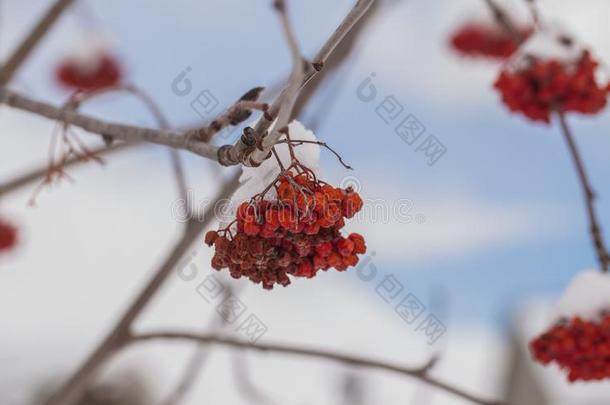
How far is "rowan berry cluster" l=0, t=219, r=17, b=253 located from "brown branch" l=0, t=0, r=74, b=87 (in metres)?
1.36

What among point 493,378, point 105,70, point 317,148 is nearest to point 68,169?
point 105,70

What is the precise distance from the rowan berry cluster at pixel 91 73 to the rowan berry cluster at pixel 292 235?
3234mm

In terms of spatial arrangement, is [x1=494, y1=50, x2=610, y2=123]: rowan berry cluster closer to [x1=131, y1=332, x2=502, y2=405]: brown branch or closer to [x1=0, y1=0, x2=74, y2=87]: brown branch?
[x1=131, y1=332, x2=502, y2=405]: brown branch

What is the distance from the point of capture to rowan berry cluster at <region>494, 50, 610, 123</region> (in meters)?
2.51

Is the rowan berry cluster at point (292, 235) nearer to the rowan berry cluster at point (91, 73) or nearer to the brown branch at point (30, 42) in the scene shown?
the brown branch at point (30, 42)

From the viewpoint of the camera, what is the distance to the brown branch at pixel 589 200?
229cm

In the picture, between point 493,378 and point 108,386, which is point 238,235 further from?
point 493,378

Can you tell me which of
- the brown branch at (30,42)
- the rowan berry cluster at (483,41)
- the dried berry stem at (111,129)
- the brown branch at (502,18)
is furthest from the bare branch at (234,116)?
the rowan berry cluster at (483,41)

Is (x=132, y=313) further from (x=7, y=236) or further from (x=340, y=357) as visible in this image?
(x=7, y=236)

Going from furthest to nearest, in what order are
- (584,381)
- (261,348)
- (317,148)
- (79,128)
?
(261,348)
(584,381)
(79,128)
(317,148)

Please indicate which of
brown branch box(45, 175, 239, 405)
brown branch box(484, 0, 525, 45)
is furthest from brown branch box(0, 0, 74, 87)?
brown branch box(484, 0, 525, 45)

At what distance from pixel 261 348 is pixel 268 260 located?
3.90 ft

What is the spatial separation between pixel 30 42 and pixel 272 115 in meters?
2.28

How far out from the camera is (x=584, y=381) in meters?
2.31
